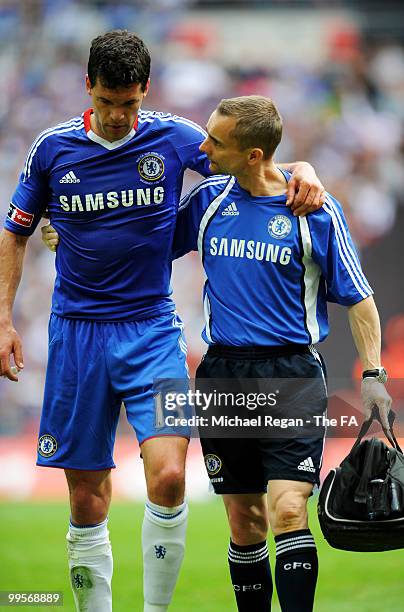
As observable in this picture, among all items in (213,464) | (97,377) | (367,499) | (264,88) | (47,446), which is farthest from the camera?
(264,88)

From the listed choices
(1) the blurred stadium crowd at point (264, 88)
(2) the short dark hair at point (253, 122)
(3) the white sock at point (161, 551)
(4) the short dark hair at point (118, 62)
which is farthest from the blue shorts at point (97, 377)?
(1) the blurred stadium crowd at point (264, 88)

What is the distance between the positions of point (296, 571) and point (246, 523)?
56 cm

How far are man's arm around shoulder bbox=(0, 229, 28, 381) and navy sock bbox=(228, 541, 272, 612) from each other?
1.28m

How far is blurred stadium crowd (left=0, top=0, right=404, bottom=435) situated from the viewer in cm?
1445

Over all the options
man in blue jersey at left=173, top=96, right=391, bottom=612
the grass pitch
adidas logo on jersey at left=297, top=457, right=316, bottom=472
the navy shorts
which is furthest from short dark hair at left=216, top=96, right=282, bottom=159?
the grass pitch

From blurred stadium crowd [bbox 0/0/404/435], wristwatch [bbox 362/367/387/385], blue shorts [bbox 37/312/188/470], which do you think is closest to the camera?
wristwatch [bbox 362/367/387/385]

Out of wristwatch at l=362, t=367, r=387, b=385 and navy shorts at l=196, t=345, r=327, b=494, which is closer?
wristwatch at l=362, t=367, r=387, b=385

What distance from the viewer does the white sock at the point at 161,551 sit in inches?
186

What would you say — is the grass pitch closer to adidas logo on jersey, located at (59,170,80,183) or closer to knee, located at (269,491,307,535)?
knee, located at (269,491,307,535)

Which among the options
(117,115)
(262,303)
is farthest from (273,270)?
(117,115)

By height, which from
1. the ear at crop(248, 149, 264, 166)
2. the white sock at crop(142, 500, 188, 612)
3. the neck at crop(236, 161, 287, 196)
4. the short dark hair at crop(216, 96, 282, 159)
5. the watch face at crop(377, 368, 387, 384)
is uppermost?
the short dark hair at crop(216, 96, 282, 159)

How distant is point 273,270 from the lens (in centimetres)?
482

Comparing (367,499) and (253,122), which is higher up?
(253,122)
